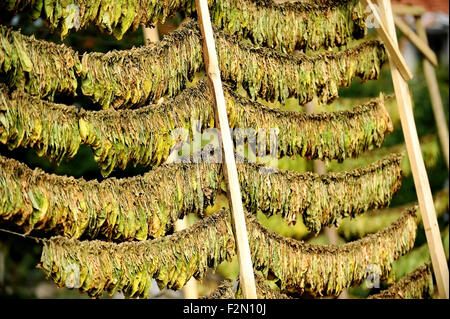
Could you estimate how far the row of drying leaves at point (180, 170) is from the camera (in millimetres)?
2857

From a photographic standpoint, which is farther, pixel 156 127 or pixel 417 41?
pixel 417 41

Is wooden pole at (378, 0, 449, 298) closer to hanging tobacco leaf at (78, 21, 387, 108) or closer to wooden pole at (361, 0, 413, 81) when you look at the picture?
wooden pole at (361, 0, 413, 81)

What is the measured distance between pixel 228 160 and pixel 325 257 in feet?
3.12

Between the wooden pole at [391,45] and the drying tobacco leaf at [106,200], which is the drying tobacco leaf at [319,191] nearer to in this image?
the drying tobacco leaf at [106,200]

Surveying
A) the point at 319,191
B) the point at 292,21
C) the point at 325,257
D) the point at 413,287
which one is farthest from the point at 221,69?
the point at 413,287

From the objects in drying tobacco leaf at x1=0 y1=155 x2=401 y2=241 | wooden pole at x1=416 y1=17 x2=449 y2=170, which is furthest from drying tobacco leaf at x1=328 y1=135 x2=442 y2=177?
drying tobacco leaf at x1=0 y1=155 x2=401 y2=241

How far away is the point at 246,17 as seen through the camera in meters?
3.63

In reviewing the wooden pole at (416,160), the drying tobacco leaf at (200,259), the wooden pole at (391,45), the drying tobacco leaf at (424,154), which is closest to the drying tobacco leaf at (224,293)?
the drying tobacco leaf at (200,259)

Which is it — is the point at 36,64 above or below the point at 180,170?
above

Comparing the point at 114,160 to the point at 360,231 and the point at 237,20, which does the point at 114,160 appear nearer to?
the point at 237,20

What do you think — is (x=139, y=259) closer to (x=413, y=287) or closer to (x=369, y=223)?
(x=413, y=287)

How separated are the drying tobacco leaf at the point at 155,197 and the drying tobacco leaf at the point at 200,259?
84mm

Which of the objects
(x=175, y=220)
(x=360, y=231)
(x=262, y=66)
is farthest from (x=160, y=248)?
(x=360, y=231)

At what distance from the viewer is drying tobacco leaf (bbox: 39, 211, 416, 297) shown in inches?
115
